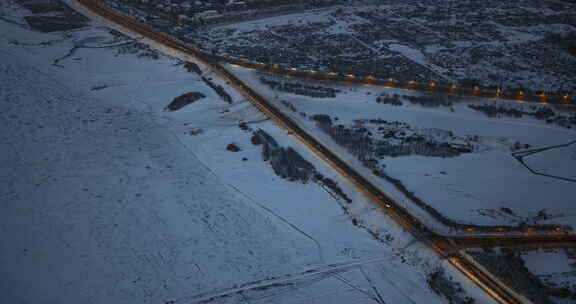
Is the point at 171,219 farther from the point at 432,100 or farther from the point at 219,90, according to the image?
the point at 432,100

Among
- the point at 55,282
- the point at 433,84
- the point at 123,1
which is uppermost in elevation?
the point at 123,1

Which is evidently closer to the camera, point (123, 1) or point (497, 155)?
point (497, 155)

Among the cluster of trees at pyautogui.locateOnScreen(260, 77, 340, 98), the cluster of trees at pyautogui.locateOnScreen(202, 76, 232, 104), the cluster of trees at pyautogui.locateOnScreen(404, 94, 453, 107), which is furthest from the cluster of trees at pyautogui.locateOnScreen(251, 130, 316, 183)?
the cluster of trees at pyautogui.locateOnScreen(404, 94, 453, 107)

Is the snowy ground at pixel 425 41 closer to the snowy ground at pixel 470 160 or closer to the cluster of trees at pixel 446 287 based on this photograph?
the snowy ground at pixel 470 160

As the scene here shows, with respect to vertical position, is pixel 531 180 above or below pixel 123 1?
below

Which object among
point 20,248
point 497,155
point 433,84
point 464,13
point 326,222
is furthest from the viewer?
point 464,13

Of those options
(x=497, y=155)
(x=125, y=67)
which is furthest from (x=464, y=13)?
(x=125, y=67)

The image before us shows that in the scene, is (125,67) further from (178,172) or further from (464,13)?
(464,13)

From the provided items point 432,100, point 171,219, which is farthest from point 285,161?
point 432,100
